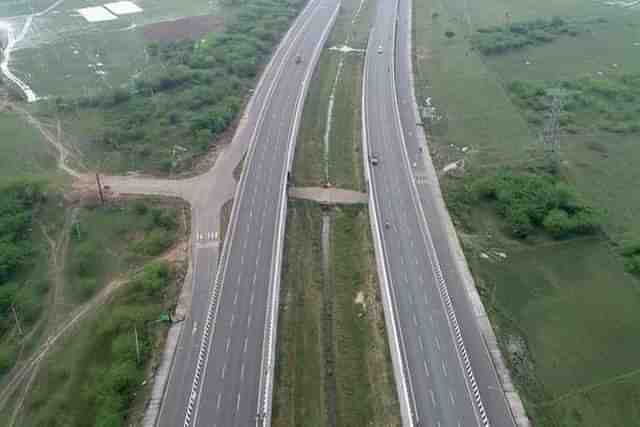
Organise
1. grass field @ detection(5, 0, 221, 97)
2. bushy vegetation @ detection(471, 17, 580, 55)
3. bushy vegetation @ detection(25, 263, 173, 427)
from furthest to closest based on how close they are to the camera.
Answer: bushy vegetation @ detection(471, 17, 580, 55) < grass field @ detection(5, 0, 221, 97) < bushy vegetation @ detection(25, 263, 173, 427)

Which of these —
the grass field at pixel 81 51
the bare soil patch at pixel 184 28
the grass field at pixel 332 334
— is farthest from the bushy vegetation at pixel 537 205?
the bare soil patch at pixel 184 28

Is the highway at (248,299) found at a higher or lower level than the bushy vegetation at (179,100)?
lower

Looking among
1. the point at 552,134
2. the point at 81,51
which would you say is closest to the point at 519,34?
the point at 552,134

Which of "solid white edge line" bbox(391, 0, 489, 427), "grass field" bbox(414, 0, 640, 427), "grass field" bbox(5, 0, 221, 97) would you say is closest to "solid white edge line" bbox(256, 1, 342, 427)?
"solid white edge line" bbox(391, 0, 489, 427)

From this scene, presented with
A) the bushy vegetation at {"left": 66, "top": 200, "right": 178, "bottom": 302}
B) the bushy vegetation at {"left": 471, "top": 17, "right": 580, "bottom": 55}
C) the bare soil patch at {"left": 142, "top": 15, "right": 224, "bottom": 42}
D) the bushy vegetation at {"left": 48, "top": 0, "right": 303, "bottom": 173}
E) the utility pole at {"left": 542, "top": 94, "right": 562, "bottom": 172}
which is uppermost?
the bare soil patch at {"left": 142, "top": 15, "right": 224, "bottom": 42}

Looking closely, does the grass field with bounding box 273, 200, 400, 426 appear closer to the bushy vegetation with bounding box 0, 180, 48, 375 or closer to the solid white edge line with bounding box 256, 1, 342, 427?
the solid white edge line with bounding box 256, 1, 342, 427

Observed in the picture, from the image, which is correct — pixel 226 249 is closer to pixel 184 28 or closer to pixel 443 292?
pixel 443 292

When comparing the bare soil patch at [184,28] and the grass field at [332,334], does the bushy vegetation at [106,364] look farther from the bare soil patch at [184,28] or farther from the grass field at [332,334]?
the bare soil patch at [184,28]
